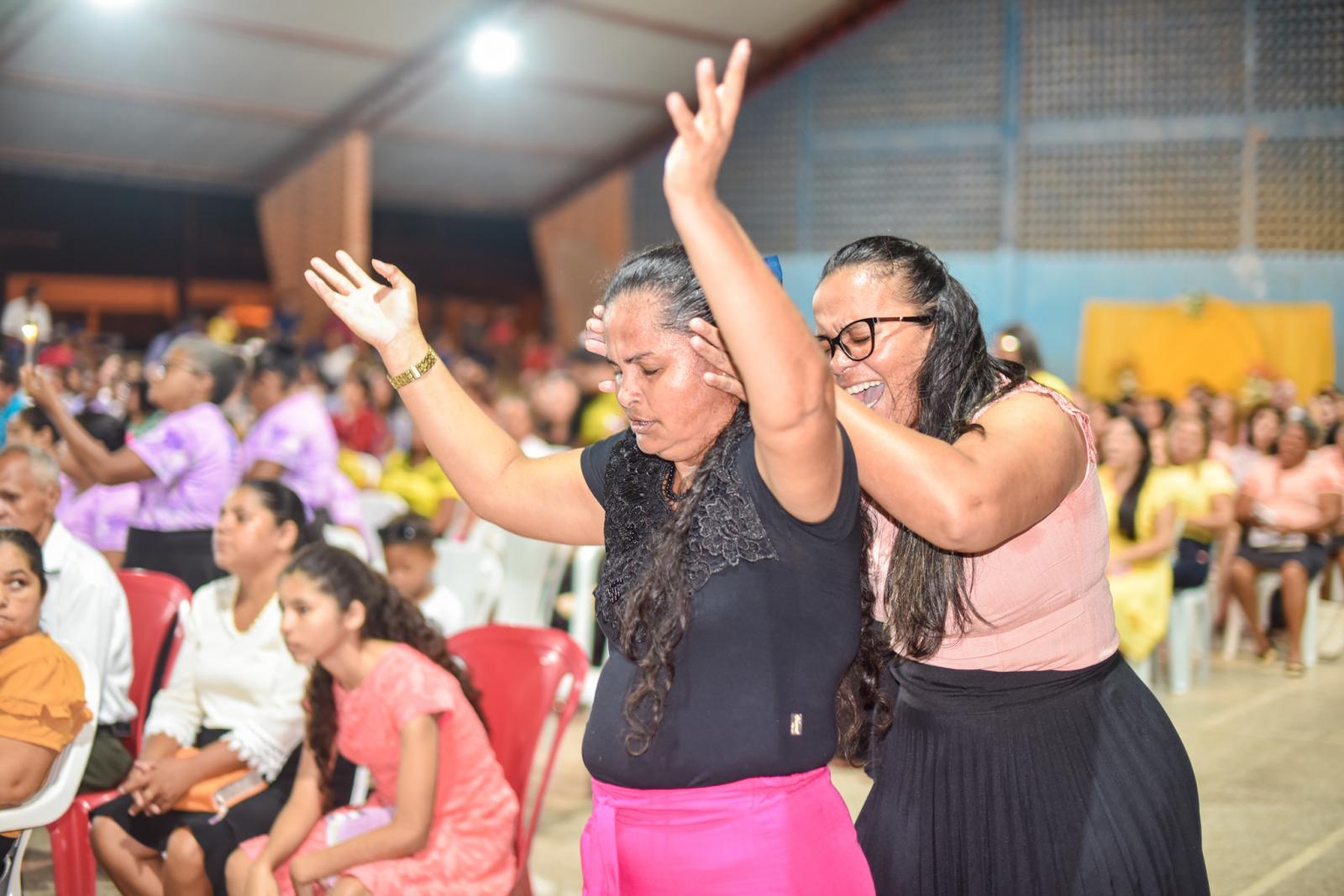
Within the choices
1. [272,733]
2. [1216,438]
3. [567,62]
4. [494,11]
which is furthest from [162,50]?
[272,733]

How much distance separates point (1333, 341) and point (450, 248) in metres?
10.1

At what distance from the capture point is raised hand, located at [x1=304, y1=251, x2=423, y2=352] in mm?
1680

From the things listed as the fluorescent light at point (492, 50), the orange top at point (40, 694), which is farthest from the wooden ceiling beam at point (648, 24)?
the orange top at point (40, 694)

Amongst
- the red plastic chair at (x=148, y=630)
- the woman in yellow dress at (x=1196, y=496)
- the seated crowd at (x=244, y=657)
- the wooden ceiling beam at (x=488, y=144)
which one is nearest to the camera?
the seated crowd at (x=244, y=657)

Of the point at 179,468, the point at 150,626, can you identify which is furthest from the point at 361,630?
the point at 179,468

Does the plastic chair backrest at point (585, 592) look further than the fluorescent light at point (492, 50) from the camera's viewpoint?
No

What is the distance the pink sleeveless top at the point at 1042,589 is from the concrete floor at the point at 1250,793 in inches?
87.8

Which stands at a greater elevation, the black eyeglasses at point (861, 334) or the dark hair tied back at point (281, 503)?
the black eyeglasses at point (861, 334)

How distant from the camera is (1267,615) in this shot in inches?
281

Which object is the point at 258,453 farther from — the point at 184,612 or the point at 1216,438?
the point at 1216,438

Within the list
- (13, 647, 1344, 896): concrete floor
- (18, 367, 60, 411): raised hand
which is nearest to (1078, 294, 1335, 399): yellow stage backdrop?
(13, 647, 1344, 896): concrete floor

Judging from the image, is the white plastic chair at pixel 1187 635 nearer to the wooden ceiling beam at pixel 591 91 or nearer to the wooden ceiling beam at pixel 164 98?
the wooden ceiling beam at pixel 591 91

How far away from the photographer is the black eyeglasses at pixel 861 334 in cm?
168

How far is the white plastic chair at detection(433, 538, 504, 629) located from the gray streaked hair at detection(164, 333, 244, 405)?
1.08 metres
